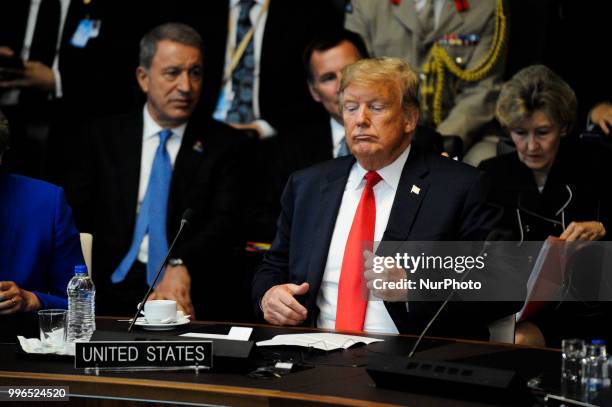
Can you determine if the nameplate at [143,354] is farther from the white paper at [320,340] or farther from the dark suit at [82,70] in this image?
the dark suit at [82,70]

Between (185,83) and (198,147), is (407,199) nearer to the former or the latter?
(198,147)

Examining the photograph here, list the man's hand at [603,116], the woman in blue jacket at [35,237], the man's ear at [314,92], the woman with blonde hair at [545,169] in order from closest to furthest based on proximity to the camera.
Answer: the woman in blue jacket at [35,237], the woman with blonde hair at [545,169], the man's hand at [603,116], the man's ear at [314,92]

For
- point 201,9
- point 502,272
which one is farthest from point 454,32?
point 502,272

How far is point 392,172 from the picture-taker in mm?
3236

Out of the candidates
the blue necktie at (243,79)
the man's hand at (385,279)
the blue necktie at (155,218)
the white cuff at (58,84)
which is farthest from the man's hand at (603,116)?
the white cuff at (58,84)

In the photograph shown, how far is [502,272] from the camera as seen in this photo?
2.96m

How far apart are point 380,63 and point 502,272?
2.67ft

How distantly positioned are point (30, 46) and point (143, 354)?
3213mm

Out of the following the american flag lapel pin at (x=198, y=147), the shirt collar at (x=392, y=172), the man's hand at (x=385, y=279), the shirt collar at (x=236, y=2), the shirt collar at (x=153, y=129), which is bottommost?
the man's hand at (x=385, y=279)

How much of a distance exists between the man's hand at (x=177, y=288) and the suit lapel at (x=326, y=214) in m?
1.04

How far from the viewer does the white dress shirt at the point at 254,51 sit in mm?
4941

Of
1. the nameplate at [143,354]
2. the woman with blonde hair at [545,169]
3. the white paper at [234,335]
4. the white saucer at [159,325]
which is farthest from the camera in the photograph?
the woman with blonde hair at [545,169]

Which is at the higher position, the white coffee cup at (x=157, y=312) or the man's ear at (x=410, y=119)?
the man's ear at (x=410, y=119)

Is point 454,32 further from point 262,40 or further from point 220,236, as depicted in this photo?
point 220,236
